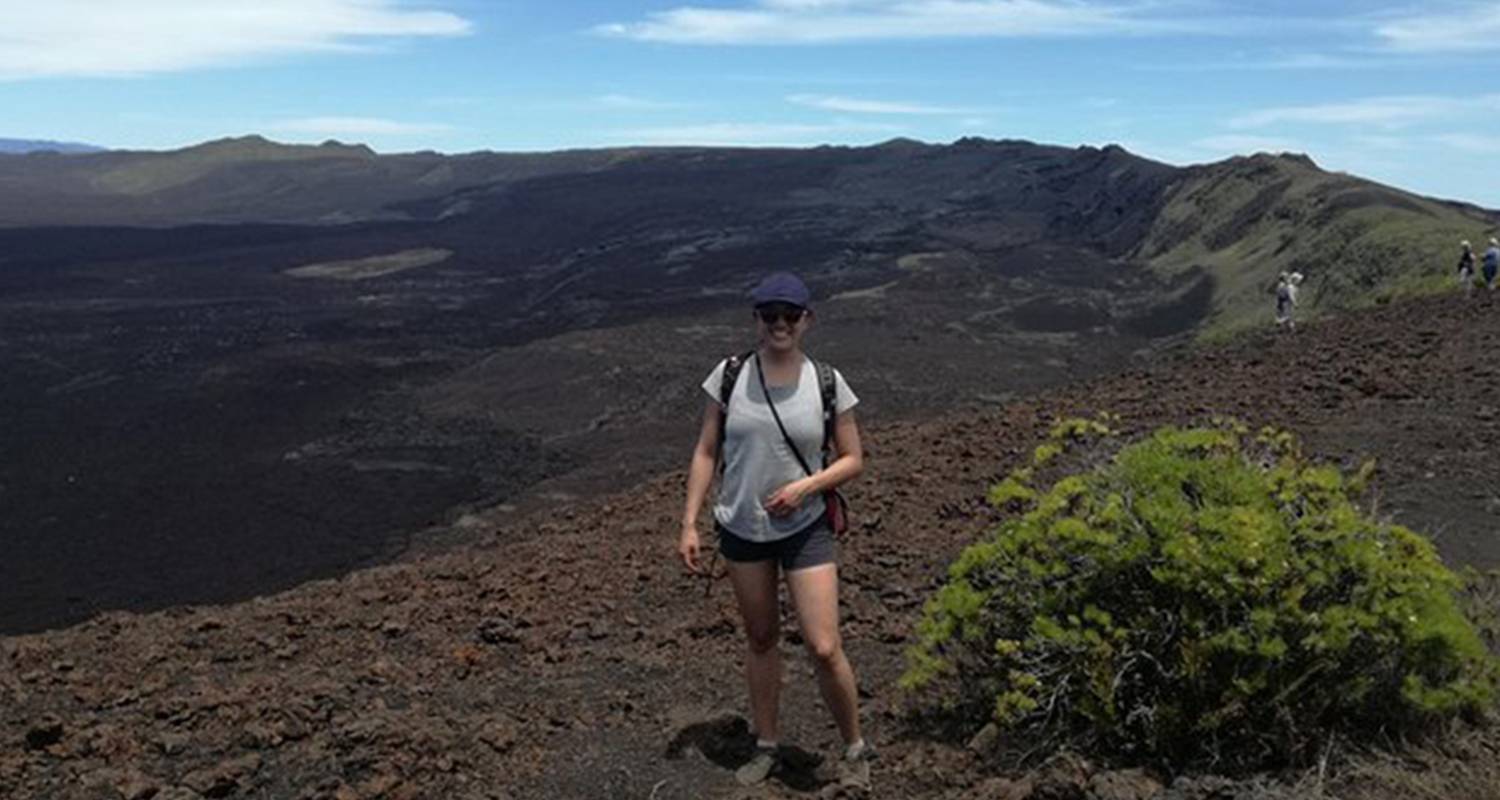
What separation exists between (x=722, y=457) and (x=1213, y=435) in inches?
67.6

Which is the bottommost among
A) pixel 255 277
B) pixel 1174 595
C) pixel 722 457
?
pixel 255 277

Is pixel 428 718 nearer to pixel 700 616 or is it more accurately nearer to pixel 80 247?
pixel 700 616

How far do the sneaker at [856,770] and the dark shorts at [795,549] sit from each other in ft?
2.26

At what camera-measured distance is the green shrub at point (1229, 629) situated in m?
4.16

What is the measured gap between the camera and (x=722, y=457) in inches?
187

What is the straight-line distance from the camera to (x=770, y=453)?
4.39m

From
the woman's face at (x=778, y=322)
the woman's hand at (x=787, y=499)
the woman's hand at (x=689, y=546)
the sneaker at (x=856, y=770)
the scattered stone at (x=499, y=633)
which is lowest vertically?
the scattered stone at (x=499, y=633)

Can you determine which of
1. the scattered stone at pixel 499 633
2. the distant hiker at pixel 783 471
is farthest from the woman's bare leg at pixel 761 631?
the scattered stone at pixel 499 633

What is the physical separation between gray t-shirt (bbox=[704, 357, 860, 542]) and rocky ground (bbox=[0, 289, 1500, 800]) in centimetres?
Result: 80

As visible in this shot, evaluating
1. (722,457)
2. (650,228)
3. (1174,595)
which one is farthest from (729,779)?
(650,228)

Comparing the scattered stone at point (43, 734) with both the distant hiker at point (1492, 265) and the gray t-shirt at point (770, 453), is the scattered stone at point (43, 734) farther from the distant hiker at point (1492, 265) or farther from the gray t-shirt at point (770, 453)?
the distant hiker at point (1492, 265)

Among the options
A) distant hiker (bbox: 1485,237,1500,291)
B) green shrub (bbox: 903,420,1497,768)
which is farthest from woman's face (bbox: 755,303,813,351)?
distant hiker (bbox: 1485,237,1500,291)

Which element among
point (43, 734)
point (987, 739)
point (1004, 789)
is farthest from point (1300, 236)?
point (43, 734)

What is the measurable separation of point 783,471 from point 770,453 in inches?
2.8
